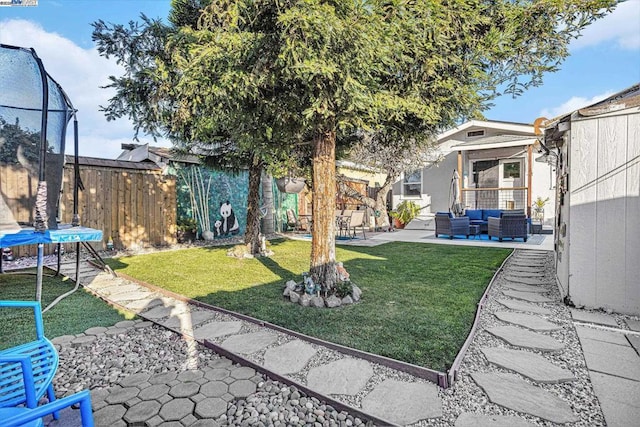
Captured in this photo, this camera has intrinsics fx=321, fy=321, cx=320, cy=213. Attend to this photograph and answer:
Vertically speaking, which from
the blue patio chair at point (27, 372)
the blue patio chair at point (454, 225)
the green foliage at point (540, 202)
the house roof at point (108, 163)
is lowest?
the blue patio chair at point (27, 372)

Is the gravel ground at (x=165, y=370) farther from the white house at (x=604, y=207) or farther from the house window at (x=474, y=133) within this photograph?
the house window at (x=474, y=133)

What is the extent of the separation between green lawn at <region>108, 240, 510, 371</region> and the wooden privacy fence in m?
1.35

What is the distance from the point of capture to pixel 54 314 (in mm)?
3861

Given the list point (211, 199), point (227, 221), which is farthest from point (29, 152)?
point (227, 221)

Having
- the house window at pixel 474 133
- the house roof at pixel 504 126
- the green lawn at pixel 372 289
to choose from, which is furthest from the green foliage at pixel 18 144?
the house window at pixel 474 133

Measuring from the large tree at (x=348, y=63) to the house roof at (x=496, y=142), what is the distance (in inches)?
332

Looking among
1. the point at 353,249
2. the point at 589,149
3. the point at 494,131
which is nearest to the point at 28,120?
the point at 589,149

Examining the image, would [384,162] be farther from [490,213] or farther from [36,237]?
[36,237]

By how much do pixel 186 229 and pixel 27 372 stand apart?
8876mm

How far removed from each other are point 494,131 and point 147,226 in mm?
13540

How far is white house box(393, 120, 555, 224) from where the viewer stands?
1269 cm

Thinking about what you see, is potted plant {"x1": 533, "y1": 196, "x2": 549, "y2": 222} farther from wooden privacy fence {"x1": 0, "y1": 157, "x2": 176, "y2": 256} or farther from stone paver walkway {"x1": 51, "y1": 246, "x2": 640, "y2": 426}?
wooden privacy fence {"x1": 0, "y1": 157, "x2": 176, "y2": 256}

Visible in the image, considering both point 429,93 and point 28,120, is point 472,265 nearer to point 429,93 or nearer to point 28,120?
point 429,93

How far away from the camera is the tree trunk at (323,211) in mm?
4348
